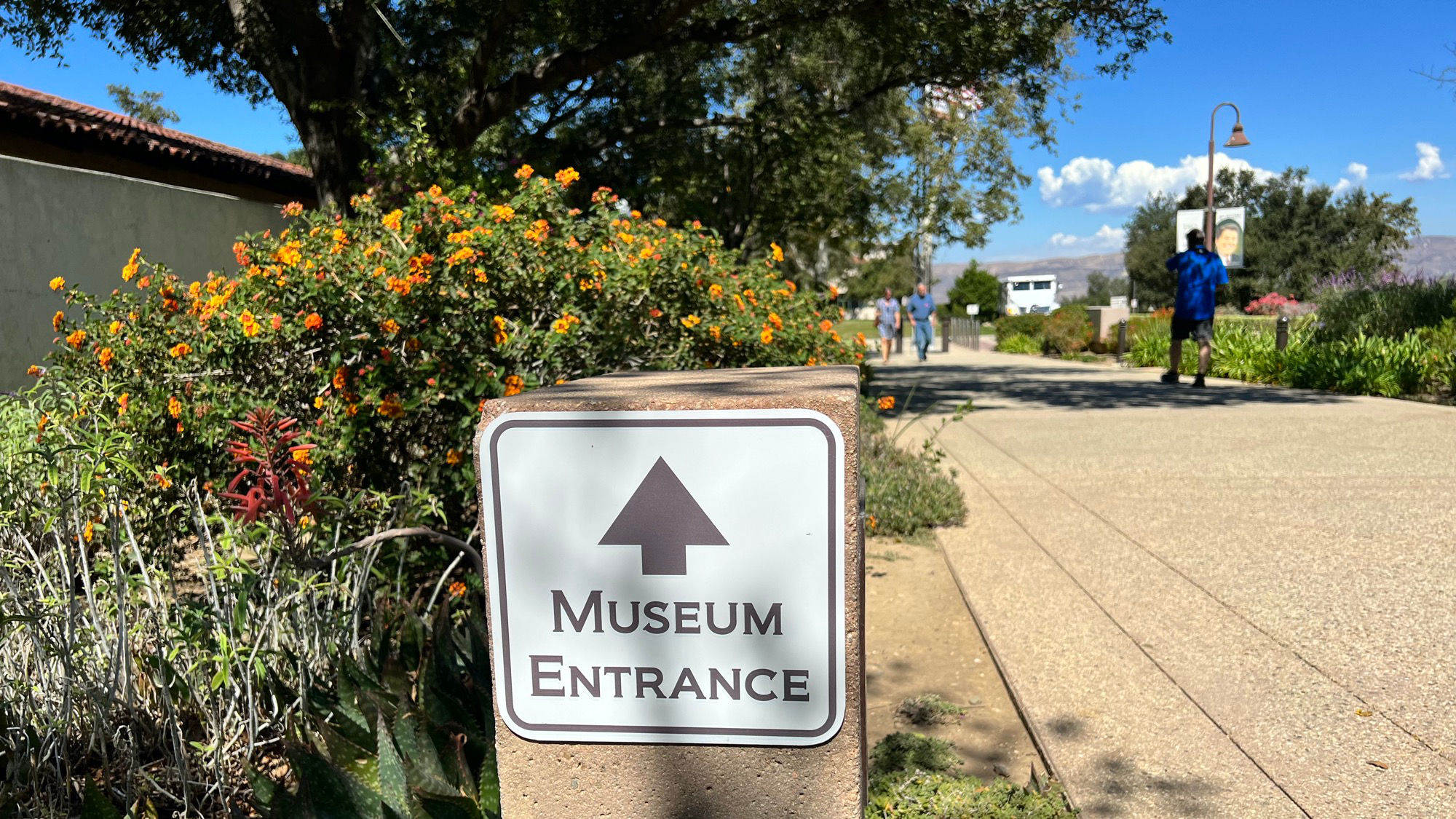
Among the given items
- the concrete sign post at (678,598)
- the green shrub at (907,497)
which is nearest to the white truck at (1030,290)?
the green shrub at (907,497)

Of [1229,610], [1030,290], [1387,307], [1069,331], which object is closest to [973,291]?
[1030,290]

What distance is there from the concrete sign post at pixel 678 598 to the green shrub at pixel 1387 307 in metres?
13.1

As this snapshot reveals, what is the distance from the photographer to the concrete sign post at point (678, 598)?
4.93 feet

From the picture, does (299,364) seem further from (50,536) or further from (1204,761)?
(1204,761)

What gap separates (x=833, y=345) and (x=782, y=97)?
11.4m

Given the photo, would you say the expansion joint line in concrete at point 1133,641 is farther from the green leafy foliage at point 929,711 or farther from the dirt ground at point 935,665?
the green leafy foliage at point 929,711

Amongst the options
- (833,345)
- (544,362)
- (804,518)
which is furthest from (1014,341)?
(804,518)

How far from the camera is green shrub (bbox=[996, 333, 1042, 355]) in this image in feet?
87.2

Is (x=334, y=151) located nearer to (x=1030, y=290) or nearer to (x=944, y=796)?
(x=944, y=796)

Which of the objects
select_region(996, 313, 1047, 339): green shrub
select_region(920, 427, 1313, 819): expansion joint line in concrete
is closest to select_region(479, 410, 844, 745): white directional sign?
select_region(920, 427, 1313, 819): expansion joint line in concrete

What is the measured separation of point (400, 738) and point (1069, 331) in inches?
932

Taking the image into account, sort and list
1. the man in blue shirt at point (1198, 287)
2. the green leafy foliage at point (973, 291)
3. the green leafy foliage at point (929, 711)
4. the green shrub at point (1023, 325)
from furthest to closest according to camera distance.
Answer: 1. the green leafy foliage at point (973, 291)
2. the green shrub at point (1023, 325)
3. the man in blue shirt at point (1198, 287)
4. the green leafy foliage at point (929, 711)

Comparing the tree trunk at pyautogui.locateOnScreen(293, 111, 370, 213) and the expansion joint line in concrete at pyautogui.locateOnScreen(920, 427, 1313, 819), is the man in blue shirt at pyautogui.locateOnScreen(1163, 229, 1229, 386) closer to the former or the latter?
the expansion joint line in concrete at pyautogui.locateOnScreen(920, 427, 1313, 819)

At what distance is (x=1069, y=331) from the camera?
24062 mm
